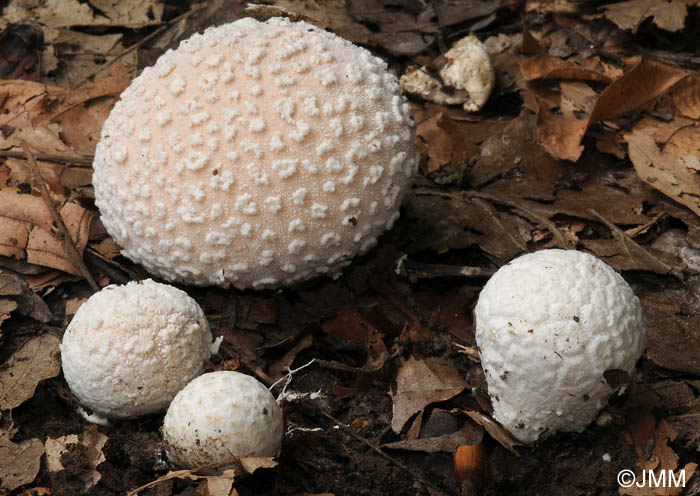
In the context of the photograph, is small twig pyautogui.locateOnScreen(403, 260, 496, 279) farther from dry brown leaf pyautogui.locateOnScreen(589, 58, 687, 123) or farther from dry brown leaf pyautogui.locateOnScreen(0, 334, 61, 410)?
dry brown leaf pyautogui.locateOnScreen(0, 334, 61, 410)

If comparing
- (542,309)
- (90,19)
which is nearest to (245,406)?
(542,309)

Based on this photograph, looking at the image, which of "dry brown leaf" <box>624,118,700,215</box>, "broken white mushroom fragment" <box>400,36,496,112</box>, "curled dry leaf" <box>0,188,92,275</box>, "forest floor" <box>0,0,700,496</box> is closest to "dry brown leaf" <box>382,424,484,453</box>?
"forest floor" <box>0,0,700,496</box>

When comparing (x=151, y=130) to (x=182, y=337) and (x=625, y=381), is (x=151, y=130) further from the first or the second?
(x=625, y=381)

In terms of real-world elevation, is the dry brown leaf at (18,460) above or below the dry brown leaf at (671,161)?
below

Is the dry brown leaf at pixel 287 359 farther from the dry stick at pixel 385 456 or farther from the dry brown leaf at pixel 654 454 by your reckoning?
the dry brown leaf at pixel 654 454

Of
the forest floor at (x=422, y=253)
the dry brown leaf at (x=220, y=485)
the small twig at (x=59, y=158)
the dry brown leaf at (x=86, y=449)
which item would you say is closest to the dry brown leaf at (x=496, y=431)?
the forest floor at (x=422, y=253)
